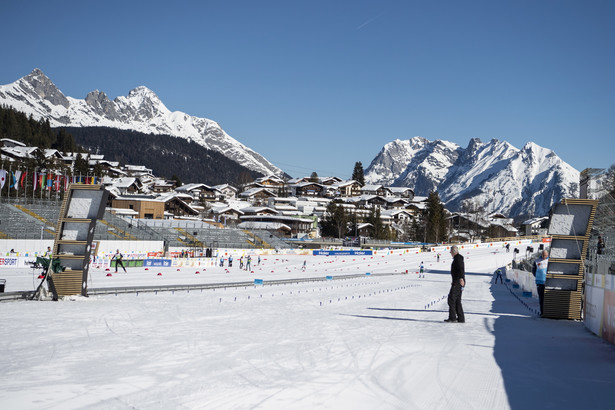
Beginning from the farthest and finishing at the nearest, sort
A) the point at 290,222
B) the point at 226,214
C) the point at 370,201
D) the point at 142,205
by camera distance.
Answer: the point at 370,201 < the point at 226,214 < the point at 290,222 < the point at 142,205

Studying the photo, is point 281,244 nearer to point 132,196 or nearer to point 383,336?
point 132,196

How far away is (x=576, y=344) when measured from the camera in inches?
402


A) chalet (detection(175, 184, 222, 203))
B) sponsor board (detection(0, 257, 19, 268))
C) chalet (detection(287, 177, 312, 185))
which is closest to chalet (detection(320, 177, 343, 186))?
chalet (detection(287, 177, 312, 185))

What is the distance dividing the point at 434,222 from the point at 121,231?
7481cm

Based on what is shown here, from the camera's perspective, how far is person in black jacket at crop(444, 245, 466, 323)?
1232 centimetres

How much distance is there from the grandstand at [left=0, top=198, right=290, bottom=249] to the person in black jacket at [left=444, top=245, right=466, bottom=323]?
3855 cm

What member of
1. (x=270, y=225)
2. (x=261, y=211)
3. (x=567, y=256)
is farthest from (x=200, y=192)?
(x=567, y=256)

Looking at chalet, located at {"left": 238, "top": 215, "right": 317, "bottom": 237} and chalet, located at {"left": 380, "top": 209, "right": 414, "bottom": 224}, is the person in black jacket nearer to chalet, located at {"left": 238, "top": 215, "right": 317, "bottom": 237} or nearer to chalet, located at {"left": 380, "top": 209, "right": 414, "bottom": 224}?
chalet, located at {"left": 238, "top": 215, "right": 317, "bottom": 237}

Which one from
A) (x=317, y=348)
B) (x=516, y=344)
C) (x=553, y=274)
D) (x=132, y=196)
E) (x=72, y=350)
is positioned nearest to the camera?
(x=72, y=350)

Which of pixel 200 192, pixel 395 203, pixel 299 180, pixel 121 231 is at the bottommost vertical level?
pixel 121 231

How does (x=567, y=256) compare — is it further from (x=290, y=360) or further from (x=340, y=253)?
(x=340, y=253)

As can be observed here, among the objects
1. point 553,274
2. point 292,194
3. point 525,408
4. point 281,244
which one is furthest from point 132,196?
point 525,408

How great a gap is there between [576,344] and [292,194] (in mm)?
150311

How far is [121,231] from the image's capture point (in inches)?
1996
